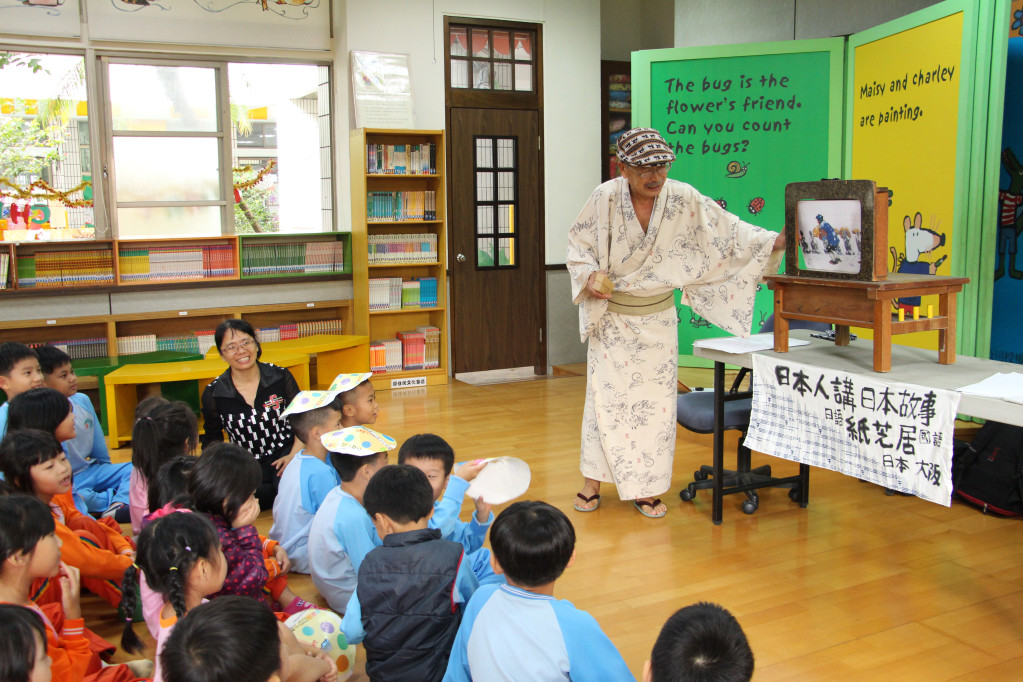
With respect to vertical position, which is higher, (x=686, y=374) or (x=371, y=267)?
(x=371, y=267)

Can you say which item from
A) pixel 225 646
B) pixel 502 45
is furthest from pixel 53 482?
pixel 502 45

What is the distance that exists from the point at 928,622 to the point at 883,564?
0.45m

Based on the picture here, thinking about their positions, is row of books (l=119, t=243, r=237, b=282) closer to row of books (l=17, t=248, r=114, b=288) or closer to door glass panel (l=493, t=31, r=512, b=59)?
row of books (l=17, t=248, r=114, b=288)

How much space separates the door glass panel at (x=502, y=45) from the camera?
6.79 metres

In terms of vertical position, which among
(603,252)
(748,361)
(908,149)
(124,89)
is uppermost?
(124,89)

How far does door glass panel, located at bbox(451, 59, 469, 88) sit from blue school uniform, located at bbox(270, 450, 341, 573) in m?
4.28

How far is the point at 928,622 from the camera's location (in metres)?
2.62

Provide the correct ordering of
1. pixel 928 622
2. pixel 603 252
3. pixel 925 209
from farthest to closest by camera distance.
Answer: pixel 925 209 < pixel 603 252 < pixel 928 622

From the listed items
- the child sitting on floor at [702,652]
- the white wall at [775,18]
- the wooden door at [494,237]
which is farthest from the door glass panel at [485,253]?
the child sitting on floor at [702,652]

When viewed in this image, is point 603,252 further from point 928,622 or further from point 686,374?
point 686,374

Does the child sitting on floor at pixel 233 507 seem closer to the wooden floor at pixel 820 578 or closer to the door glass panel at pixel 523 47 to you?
the wooden floor at pixel 820 578

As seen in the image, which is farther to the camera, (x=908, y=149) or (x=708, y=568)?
(x=908, y=149)

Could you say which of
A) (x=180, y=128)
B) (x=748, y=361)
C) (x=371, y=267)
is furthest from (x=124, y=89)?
(x=748, y=361)

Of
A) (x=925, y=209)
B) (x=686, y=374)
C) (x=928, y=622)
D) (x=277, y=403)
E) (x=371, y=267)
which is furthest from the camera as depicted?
(x=371, y=267)
